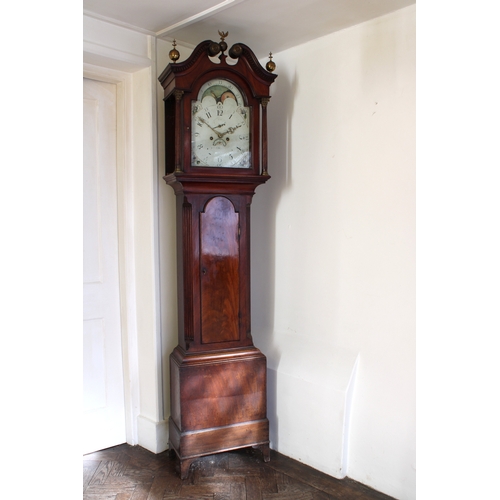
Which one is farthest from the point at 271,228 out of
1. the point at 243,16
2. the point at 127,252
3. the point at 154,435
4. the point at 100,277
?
the point at 154,435

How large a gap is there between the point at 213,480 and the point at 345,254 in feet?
4.15

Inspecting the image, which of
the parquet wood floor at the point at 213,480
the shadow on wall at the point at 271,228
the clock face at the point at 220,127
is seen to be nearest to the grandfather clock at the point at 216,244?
the clock face at the point at 220,127

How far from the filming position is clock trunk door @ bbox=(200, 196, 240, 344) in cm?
239

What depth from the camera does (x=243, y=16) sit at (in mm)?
2277

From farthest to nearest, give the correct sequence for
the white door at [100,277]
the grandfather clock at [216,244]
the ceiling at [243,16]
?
the white door at [100,277], the grandfather clock at [216,244], the ceiling at [243,16]

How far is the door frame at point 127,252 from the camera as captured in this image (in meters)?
2.65

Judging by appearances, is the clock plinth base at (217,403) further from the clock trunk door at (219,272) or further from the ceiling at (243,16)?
the ceiling at (243,16)

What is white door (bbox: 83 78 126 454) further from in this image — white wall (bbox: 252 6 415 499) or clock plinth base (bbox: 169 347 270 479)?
white wall (bbox: 252 6 415 499)

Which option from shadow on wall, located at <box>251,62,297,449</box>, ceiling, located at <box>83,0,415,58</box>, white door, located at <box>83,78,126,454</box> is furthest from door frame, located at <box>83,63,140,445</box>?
shadow on wall, located at <box>251,62,297,449</box>

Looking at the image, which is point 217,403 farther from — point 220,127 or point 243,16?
point 243,16
